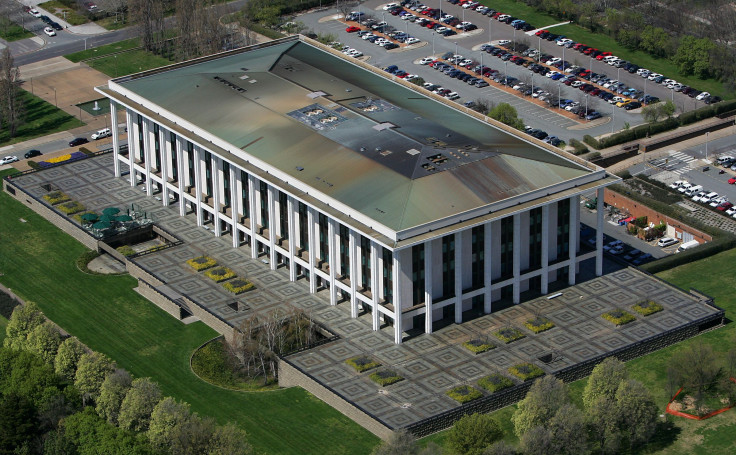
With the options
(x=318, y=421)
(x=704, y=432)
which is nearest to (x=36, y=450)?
(x=318, y=421)

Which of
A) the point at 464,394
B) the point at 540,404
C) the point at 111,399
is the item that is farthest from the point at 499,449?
the point at 111,399

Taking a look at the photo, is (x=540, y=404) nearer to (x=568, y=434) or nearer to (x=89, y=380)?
(x=568, y=434)

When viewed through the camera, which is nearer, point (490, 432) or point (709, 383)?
point (490, 432)

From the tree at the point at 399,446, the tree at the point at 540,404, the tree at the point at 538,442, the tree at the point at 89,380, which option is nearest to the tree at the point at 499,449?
the tree at the point at 538,442

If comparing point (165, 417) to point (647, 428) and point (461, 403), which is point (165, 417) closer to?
point (461, 403)

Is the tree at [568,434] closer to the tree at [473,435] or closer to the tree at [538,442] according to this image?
the tree at [538,442]
